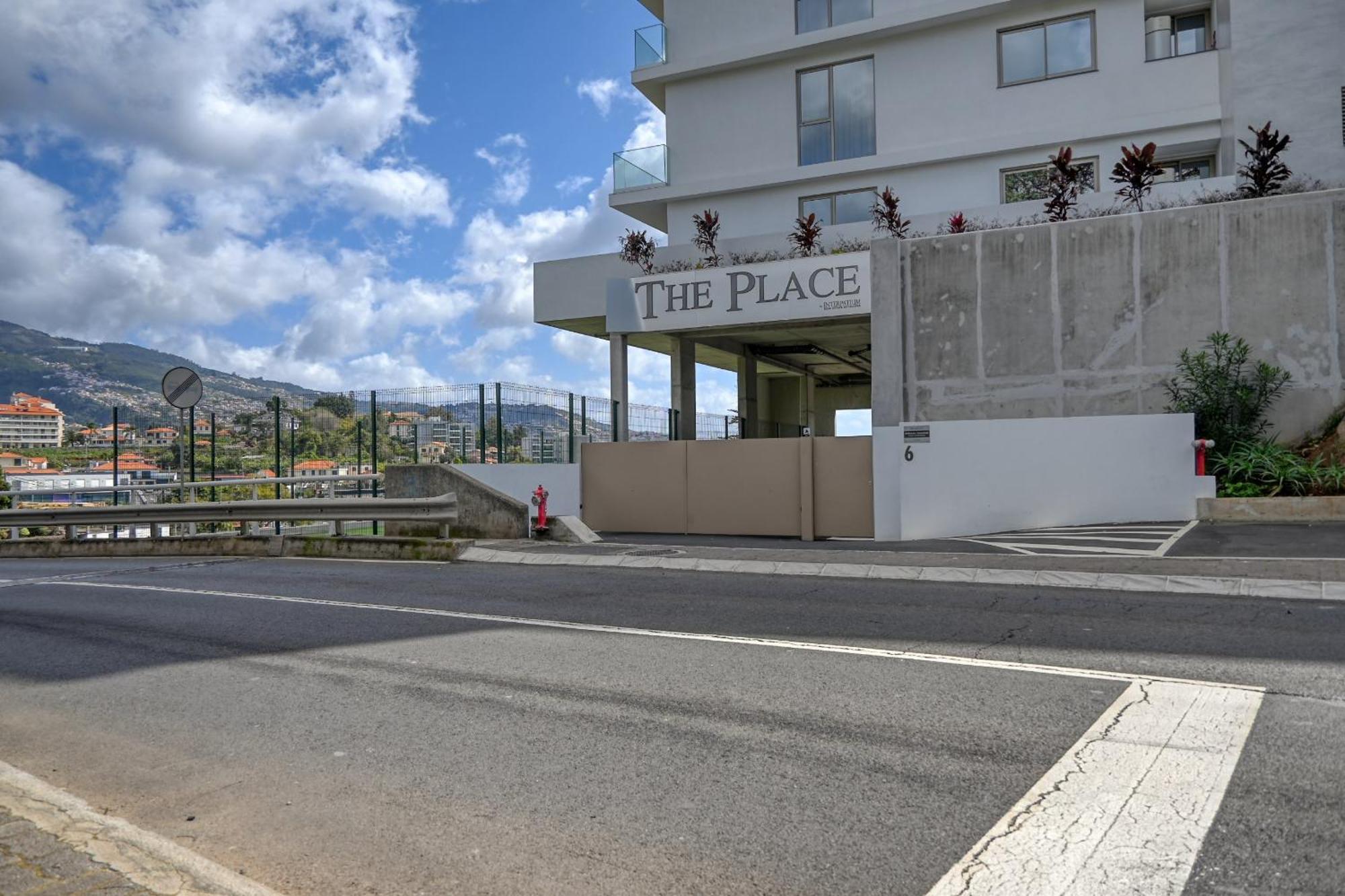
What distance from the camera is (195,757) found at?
16.8 feet

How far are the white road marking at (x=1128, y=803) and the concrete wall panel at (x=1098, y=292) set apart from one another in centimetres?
1258

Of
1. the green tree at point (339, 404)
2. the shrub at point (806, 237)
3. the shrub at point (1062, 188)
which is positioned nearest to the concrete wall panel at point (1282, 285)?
the shrub at point (1062, 188)

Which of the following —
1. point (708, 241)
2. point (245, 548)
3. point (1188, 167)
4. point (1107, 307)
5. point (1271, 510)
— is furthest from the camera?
point (708, 241)

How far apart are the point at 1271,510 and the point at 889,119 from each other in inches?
624

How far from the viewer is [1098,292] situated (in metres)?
17.2

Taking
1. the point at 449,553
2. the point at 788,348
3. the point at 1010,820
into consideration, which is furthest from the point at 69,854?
the point at 788,348

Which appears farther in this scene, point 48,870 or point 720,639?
point 720,639

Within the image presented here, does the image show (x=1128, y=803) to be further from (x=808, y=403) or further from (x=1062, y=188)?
(x=808, y=403)

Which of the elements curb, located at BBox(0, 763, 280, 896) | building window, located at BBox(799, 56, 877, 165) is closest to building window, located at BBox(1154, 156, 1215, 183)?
building window, located at BBox(799, 56, 877, 165)

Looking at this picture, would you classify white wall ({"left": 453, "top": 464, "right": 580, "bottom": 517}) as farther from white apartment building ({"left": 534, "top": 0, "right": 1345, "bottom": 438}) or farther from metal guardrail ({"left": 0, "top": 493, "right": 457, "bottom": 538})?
white apartment building ({"left": 534, "top": 0, "right": 1345, "bottom": 438})

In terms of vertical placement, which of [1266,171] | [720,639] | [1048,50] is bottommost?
[720,639]

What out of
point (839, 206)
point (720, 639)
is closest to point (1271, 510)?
point (720, 639)

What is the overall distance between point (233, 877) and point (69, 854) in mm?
745

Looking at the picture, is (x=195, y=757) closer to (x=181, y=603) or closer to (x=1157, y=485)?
(x=181, y=603)
